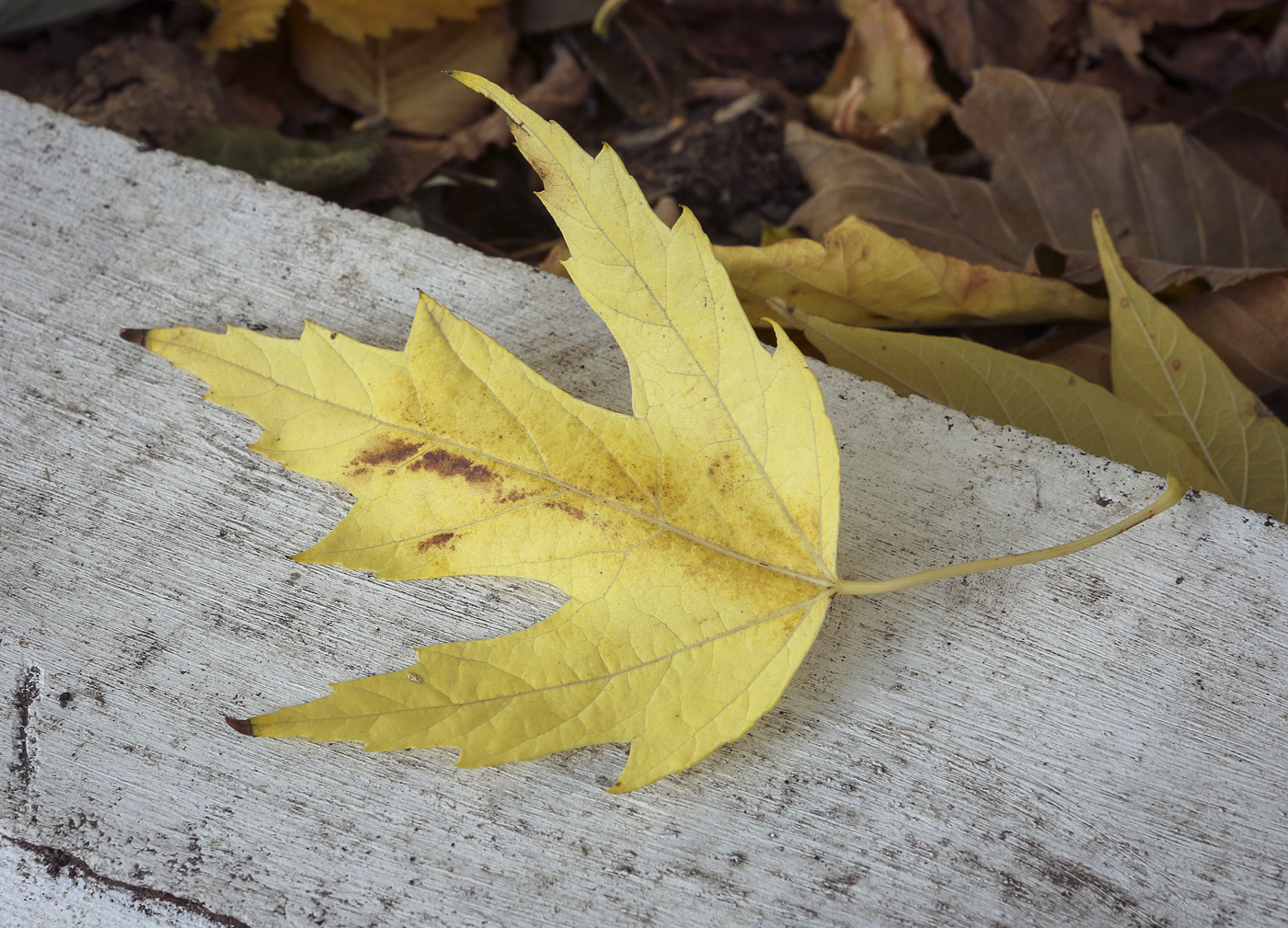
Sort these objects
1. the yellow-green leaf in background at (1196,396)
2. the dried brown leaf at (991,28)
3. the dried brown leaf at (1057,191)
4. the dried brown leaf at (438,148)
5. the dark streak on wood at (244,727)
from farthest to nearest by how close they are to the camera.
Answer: the dried brown leaf at (991,28) < the dried brown leaf at (438,148) < the dried brown leaf at (1057,191) < the yellow-green leaf in background at (1196,396) < the dark streak on wood at (244,727)

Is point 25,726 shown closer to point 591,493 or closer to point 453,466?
point 453,466

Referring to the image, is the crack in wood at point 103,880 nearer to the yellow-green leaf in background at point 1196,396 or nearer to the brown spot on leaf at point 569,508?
the brown spot on leaf at point 569,508

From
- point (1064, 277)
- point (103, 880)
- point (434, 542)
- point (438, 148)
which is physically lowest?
→ point (103, 880)

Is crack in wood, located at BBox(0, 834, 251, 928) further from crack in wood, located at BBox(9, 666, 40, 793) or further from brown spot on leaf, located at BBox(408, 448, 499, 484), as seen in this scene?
brown spot on leaf, located at BBox(408, 448, 499, 484)

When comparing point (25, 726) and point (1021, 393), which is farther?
point (1021, 393)

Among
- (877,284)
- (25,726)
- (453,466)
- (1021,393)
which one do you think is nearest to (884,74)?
(877,284)

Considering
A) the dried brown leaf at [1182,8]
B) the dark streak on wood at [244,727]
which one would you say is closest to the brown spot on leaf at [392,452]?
the dark streak on wood at [244,727]
